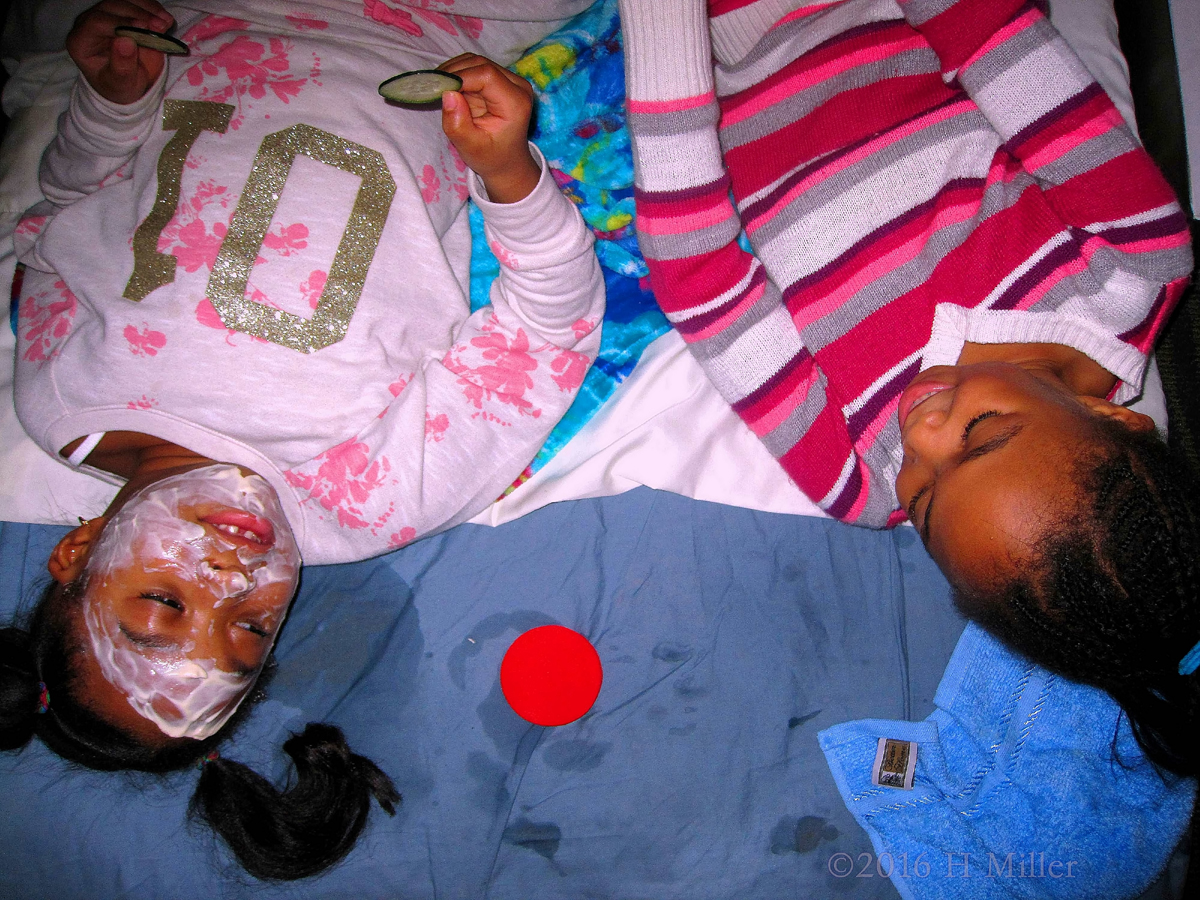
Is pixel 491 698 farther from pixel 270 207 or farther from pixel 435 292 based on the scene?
pixel 270 207

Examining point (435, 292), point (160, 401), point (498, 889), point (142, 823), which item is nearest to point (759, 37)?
point (435, 292)

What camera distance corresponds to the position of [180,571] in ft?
2.73

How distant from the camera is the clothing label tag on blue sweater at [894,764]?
1107 mm

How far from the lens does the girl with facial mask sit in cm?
85

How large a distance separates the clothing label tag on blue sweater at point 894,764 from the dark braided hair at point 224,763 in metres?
0.72

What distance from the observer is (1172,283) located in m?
0.95

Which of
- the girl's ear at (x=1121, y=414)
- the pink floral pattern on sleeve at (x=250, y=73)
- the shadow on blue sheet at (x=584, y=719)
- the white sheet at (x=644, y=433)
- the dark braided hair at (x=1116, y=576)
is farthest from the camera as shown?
the white sheet at (x=644, y=433)

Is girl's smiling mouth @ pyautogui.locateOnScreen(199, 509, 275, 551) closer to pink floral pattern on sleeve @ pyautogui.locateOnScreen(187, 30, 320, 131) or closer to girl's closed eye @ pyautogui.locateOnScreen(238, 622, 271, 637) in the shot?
girl's closed eye @ pyautogui.locateOnScreen(238, 622, 271, 637)

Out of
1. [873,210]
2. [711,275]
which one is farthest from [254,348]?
[873,210]

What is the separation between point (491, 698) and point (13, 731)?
0.61 metres

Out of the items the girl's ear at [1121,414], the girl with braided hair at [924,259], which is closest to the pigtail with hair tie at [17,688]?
the girl with braided hair at [924,259]

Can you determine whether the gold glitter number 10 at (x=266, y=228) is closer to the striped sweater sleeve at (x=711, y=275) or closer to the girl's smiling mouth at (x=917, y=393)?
the striped sweater sleeve at (x=711, y=275)

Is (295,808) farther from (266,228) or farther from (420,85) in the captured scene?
A: (420,85)

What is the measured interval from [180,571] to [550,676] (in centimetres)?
53
